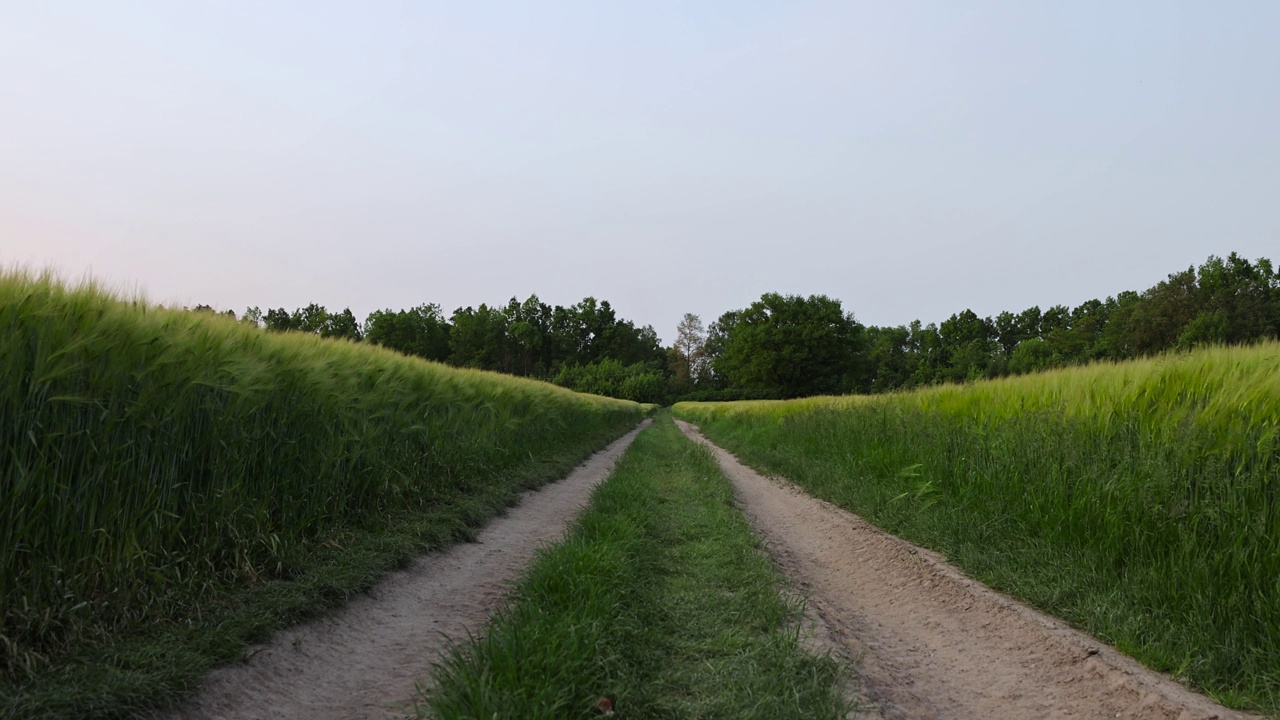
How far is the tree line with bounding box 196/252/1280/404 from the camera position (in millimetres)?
44781

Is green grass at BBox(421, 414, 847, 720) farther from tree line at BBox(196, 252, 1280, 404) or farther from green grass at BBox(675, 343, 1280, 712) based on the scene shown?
tree line at BBox(196, 252, 1280, 404)

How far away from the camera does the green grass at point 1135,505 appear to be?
10.7ft

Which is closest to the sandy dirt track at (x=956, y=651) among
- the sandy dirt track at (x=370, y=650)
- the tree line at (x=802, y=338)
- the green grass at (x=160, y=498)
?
the sandy dirt track at (x=370, y=650)

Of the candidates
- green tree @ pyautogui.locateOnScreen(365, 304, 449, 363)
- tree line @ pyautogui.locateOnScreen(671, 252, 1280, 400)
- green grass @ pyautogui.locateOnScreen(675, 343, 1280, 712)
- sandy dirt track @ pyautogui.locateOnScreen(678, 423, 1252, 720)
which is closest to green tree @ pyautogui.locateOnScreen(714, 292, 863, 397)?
tree line @ pyautogui.locateOnScreen(671, 252, 1280, 400)

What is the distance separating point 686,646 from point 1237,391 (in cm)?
430

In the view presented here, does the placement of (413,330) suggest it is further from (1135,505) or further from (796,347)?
(1135,505)

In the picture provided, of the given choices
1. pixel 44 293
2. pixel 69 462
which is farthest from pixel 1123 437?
pixel 44 293

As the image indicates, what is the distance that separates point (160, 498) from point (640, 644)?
9.36ft

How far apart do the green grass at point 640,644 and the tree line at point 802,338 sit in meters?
30.0

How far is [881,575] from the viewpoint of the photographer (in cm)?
543

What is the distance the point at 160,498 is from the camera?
11.4 ft

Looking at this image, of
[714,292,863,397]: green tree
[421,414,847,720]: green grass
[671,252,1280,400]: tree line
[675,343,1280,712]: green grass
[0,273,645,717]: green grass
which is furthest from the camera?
[714,292,863,397]: green tree

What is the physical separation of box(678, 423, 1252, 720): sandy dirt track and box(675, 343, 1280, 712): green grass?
0.25 metres

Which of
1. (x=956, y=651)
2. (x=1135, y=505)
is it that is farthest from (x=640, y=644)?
(x=1135, y=505)
